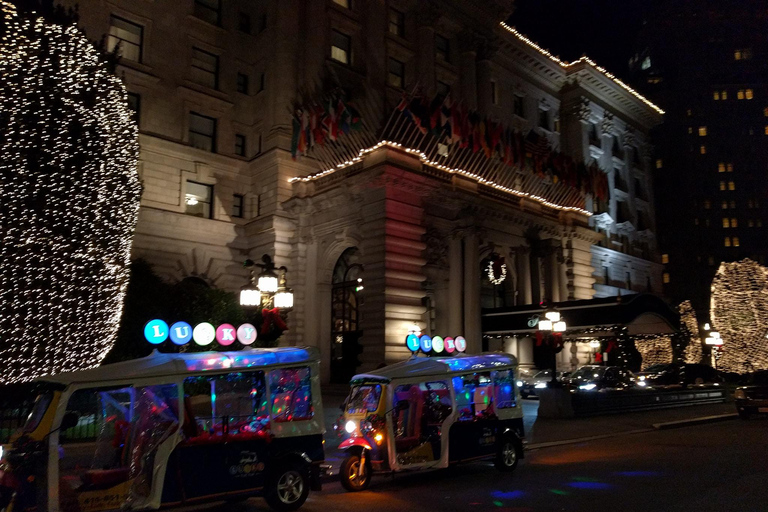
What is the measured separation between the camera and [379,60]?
38.2m

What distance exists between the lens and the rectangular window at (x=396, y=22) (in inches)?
1583

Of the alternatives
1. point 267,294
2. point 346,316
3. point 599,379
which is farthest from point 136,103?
point 599,379

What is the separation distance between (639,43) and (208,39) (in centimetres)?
10034

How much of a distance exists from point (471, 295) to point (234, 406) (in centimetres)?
2341

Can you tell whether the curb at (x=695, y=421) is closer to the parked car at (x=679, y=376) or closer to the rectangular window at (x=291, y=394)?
the parked car at (x=679, y=376)

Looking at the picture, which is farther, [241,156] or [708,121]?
[708,121]

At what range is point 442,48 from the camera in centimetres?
4372

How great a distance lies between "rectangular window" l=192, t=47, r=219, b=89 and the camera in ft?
114

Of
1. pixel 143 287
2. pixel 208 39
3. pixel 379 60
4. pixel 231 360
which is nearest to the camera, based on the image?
pixel 231 360

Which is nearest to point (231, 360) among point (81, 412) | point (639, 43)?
point (81, 412)

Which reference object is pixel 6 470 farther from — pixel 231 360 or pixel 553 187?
pixel 553 187

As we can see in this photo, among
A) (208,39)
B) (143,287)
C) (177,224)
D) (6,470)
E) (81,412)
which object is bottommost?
(6,470)

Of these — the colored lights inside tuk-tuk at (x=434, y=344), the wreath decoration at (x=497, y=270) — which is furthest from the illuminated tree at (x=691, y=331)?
the colored lights inside tuk-tuk at (x=434, y=344)

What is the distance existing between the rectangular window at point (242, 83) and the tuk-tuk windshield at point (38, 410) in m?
31.0
